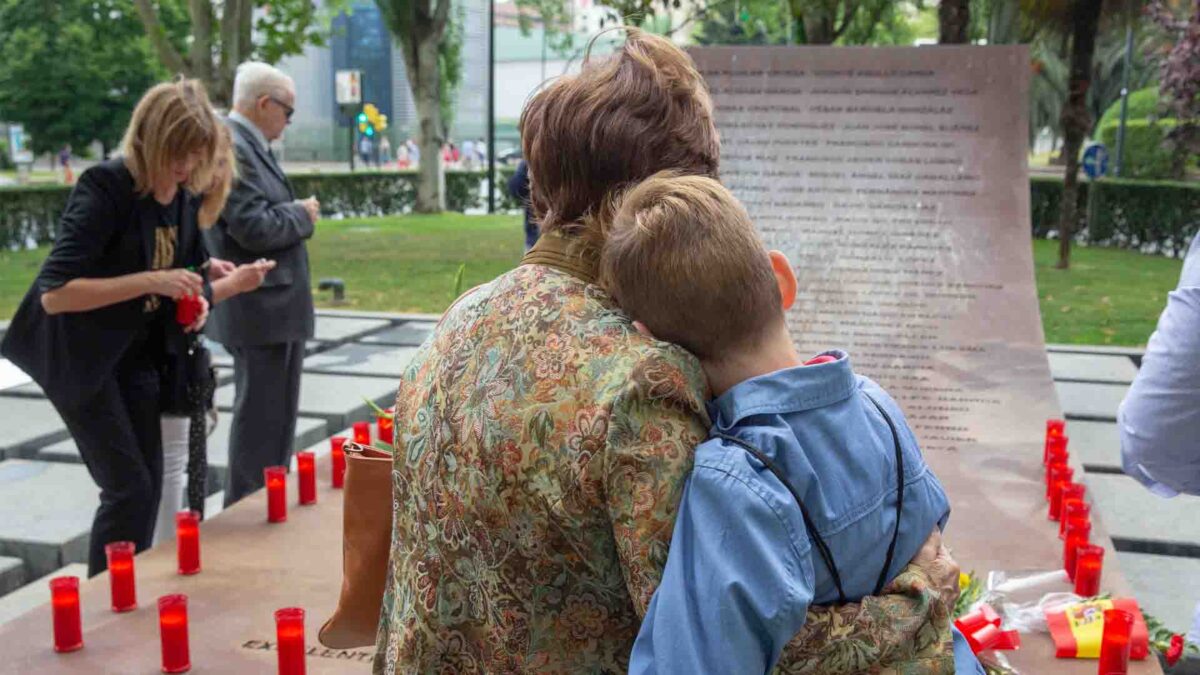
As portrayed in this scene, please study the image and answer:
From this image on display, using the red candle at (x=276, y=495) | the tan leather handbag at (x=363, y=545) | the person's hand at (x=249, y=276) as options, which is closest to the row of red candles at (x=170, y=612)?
the red candle at (x=276, y=495)

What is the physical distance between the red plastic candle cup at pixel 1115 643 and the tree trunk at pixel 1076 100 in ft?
36.5

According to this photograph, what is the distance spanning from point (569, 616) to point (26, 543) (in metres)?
4.21

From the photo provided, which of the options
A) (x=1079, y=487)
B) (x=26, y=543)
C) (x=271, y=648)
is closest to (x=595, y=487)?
(x=271, y=648)

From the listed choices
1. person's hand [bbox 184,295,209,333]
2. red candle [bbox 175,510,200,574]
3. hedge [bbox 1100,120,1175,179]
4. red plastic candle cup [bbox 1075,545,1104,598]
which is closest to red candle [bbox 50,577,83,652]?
red candle [bbox 175,510,200,574]

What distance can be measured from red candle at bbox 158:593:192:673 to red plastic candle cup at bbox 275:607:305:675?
301 mm

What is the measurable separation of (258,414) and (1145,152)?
22656 millimetres

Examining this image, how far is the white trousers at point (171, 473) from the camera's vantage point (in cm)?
415

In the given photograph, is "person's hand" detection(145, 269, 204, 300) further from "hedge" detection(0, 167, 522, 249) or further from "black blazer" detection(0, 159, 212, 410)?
"hedge" detection(0, 167, 522, 249)

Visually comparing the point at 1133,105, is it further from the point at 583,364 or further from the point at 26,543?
the point at 583,364

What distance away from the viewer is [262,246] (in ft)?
15.5

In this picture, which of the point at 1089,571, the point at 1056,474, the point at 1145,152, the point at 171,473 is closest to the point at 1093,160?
the point at 1145,152

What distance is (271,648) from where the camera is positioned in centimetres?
305

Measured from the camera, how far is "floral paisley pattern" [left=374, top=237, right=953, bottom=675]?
1321mm

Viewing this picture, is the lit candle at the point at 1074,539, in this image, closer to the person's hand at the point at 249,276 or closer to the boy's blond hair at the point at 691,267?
the boy's blond hair at the point at 691,267
